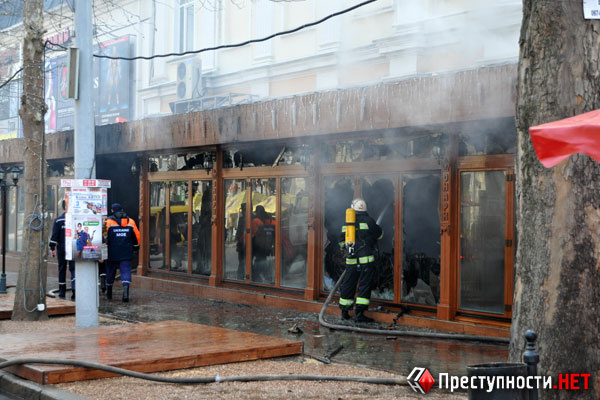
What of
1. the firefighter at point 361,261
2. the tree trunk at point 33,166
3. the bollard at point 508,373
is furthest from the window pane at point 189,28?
the bollard at point 508,373

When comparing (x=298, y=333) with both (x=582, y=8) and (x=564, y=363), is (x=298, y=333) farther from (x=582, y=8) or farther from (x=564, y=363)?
(x=582, y=8)

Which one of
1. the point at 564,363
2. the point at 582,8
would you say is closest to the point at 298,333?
the point at 564,363

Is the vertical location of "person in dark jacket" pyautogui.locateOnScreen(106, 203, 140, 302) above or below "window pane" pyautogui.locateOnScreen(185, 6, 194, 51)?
below

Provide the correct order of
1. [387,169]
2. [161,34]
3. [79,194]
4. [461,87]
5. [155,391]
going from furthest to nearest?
[161,34] → [387,169] → [79,194] → [461,87] → [155,391]

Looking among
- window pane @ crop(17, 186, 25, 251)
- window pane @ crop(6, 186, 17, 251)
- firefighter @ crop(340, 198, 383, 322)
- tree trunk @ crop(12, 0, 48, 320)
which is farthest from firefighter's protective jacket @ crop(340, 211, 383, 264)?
window pane @ crop(6, 186, 17, 251)

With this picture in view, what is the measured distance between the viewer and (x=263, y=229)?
13117 mm

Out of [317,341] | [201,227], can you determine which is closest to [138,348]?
[317,341]

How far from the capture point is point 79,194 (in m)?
9.86

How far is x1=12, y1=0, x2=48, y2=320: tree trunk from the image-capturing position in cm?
1101

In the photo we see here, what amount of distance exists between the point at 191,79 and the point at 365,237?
37.8ft

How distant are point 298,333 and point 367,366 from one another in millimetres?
2350

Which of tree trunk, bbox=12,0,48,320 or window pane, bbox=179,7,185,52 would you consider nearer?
tree trunk, bbox=12,0,48,320

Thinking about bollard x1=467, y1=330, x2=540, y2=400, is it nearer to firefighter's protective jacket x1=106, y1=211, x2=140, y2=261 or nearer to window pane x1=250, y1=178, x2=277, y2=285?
window pane x1=250, y1=178, x2=277, y2=285

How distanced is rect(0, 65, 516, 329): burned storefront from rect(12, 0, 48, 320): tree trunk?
10.3 ft
